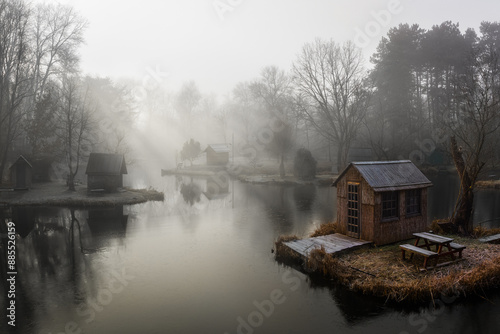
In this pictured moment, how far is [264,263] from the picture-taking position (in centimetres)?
1395

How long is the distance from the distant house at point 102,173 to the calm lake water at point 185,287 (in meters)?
8.15

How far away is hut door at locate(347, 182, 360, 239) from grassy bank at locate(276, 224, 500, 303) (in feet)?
4.40

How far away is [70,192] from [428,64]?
54.3 meters

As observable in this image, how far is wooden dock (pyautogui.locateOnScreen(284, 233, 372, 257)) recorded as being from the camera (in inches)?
540

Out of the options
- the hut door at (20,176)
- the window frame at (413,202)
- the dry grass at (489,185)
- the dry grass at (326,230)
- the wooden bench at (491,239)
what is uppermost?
the hut door at (20,176)

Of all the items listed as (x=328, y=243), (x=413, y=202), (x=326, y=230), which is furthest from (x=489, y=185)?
(x=328, y=243)

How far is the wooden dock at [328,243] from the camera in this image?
13727 mm

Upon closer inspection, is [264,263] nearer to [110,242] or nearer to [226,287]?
[226,287]

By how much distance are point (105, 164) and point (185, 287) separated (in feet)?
73.4

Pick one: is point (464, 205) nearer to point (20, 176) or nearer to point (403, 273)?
point (403, 273)

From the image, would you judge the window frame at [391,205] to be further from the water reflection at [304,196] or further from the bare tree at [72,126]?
the bare tree at [72,126]

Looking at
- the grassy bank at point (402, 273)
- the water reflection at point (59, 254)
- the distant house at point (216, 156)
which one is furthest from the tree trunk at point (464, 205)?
the distant house at point (216, 156)

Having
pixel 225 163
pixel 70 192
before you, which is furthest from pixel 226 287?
pixel 225 163

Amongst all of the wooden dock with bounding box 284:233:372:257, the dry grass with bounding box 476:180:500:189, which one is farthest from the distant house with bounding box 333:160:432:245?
the dry grass with bounding box 476:180:500:189
